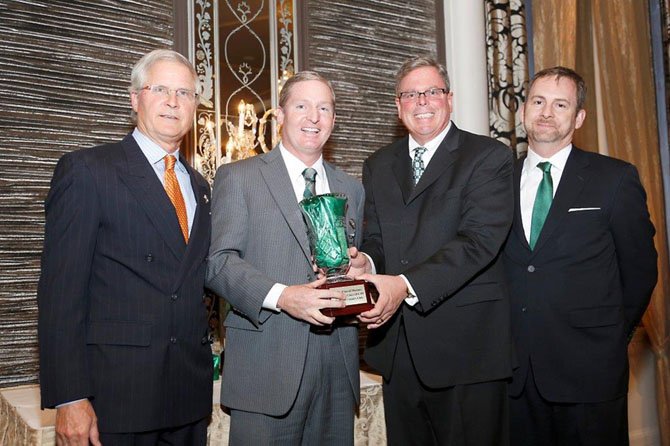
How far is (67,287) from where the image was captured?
162 centimetres

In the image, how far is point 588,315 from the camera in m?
2.21

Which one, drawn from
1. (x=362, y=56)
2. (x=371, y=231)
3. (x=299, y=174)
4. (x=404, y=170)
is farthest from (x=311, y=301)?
(x=362, y=56)

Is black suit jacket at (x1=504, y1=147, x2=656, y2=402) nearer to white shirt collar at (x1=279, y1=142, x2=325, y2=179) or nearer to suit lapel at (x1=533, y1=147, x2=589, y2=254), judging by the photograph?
suit lapel at (x1=533, y1=147, x2=589, y2=254)

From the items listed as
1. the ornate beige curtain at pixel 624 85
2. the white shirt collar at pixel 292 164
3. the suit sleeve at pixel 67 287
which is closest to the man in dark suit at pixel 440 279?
the white shirt collar at pixel 292 164

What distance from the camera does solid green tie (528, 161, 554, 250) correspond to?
90.0 inches

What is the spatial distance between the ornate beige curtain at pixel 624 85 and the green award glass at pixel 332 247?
95.2 inches

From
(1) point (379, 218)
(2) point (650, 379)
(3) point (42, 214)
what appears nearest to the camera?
(1) point (379, 218)

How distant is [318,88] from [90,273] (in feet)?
2.94

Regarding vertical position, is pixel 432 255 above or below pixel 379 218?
A: below

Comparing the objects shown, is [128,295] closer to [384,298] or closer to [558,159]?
[384,298]

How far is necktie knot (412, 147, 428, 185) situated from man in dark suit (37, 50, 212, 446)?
2.53ft

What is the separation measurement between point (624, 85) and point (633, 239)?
179 cm

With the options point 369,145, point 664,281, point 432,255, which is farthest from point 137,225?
point 664,281

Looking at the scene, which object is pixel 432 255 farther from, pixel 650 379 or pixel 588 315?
pixel 650 379
